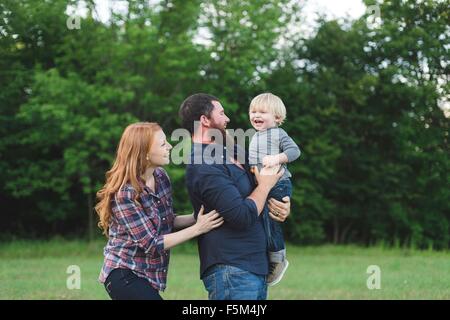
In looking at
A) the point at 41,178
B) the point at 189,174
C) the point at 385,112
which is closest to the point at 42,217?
the point at 41,178

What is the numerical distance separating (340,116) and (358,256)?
5.26 metres

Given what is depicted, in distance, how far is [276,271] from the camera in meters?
3.82

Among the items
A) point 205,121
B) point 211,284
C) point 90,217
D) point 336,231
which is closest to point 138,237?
point 211,284

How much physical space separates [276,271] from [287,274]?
832 centimetres

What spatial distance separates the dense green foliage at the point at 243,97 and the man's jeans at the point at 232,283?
12028mm

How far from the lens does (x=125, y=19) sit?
683 inches

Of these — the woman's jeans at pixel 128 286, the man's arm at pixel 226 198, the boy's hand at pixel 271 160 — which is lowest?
the woman's jeans at pixel 128 286

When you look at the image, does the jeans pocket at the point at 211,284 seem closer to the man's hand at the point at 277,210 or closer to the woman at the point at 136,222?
the woman at the point at 136,222

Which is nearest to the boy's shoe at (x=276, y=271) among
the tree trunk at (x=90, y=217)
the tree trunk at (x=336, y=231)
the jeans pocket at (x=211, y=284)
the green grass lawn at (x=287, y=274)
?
the jeans pocket at (x=211, y=284)

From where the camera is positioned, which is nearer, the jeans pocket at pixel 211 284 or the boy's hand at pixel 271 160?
the jeans pocket at pixel 211 284

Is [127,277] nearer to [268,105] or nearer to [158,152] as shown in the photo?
[158,152]

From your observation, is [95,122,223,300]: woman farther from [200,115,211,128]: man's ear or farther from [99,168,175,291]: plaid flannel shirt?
[200,115,211,128]: man's ear

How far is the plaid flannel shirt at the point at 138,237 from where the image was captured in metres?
3.62

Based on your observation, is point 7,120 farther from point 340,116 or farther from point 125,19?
point 340,116
